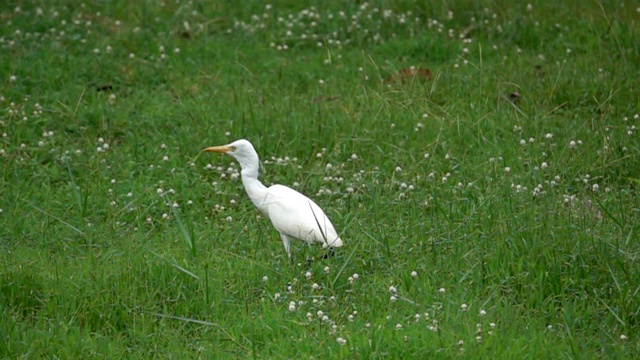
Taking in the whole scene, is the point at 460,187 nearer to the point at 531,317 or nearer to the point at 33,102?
the point at 531,317

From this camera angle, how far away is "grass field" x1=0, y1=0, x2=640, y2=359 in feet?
17.4

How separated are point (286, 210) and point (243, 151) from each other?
0.60m

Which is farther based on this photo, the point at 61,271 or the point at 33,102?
the point at 33,102

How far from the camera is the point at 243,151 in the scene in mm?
6551

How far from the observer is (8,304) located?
560 cm

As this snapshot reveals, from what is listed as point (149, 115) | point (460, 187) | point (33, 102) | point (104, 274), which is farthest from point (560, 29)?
point (104, 274)

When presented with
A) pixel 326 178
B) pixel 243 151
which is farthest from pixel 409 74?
pixel 243 151

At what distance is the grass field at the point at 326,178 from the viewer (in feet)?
17.4

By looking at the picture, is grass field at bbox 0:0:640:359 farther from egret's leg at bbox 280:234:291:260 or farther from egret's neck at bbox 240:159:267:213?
egret's neck at bbox 240:159:267:213

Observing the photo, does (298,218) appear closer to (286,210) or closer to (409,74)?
(286,210)

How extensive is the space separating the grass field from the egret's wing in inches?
5.6

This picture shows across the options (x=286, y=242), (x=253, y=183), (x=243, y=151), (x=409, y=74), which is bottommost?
(x=409, y=74)

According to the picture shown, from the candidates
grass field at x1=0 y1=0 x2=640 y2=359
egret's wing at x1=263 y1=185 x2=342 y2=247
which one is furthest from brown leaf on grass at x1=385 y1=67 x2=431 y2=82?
egret's wing at x1=263 y1=185 x2=342 y2=247

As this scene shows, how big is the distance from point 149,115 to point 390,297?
11.8 ft
